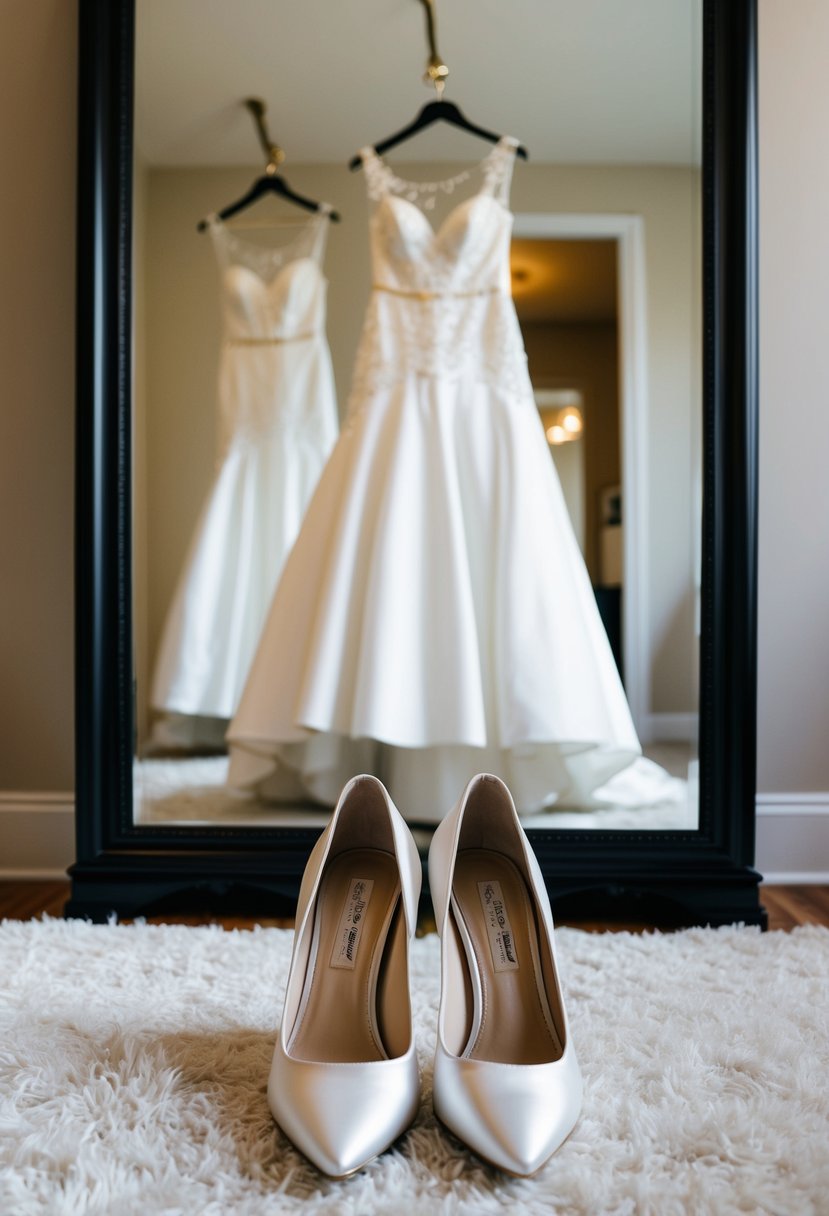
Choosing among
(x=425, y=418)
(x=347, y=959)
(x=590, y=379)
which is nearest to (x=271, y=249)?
(x=425, y=418)

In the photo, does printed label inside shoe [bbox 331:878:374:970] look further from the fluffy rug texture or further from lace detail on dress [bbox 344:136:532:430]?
lace detail on dress [bbox 344:136:532:430]

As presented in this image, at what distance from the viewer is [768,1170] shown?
0.79 metres

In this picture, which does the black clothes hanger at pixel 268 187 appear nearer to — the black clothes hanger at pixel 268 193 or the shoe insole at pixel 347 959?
the black clothes hanger at pixel 268 193

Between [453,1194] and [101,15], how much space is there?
184 centimetres

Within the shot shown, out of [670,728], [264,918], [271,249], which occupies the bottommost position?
[264,918]

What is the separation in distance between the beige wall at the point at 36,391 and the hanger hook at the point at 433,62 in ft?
2.32

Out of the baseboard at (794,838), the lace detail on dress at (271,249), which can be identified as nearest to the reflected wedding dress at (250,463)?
the lace detail on dress at (271,249)

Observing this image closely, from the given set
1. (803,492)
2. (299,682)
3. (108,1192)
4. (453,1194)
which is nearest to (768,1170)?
(453,1194)

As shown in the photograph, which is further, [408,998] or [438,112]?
[438,112]

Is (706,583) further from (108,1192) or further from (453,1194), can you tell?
(108,1192)

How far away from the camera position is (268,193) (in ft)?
5.44

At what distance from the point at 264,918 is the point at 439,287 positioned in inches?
47.7

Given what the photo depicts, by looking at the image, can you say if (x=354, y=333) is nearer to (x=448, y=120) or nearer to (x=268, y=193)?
(x=268, y=193)

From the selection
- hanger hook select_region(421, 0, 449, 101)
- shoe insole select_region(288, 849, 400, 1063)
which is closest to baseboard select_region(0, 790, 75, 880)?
shoe insole select_region(288, 849, 400, 1063)
